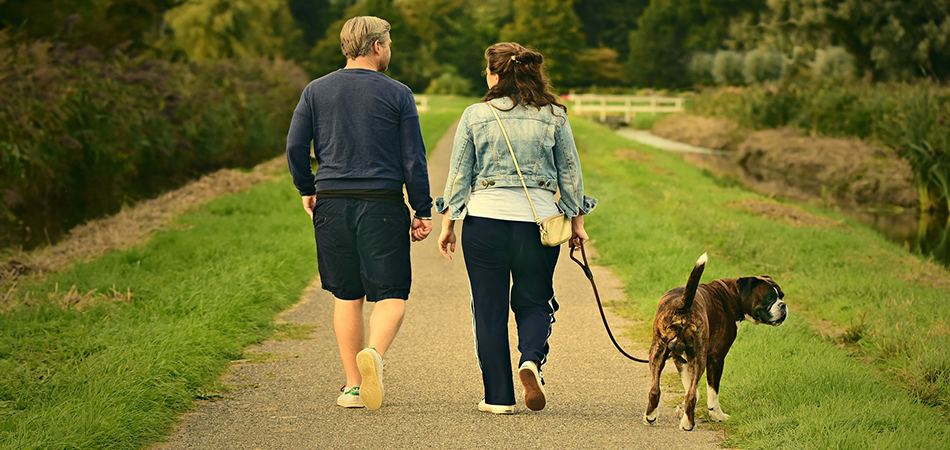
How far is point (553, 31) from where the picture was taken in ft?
248

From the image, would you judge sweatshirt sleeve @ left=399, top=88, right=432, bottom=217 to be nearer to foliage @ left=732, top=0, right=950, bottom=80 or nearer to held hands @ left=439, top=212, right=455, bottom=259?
held hands @ left=439, top=212, right=455, bottom=259

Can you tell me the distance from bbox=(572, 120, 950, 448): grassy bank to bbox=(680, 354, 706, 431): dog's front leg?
0.22 meters

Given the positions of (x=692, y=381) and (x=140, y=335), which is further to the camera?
(x=140, y=335)

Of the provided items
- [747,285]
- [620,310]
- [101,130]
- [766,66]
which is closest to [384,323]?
[747,285]

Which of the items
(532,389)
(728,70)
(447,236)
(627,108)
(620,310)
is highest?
(447,236)

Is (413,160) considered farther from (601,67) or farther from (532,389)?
(601,67)

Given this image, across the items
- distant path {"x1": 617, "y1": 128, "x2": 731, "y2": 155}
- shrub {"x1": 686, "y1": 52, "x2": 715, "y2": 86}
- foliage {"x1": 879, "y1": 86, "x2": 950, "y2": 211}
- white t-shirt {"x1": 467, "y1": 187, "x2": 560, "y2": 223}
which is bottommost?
shrub {"x1": 686, "y1": 52, "x2": 715, "y2": 86}

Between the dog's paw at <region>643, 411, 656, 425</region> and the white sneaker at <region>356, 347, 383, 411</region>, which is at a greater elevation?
the white sneaker at <region>356, 347, 383, 411</region>

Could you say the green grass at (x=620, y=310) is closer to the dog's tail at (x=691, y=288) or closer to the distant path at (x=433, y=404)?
the distant path at (x=433, y=404)

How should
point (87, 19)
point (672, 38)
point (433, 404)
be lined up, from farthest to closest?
point (672, 38) < point (87, 19) < point (433, 404)

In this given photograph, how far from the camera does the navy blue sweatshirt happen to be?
4.53 meters

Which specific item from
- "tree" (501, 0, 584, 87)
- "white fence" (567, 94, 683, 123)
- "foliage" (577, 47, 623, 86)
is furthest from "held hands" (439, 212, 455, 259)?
"foliage" (577, 47, 623, 86)

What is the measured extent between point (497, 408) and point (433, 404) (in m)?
0.42

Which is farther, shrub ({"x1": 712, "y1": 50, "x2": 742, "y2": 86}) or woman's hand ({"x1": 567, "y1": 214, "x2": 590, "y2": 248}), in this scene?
shrub ({"x1": 712, "y1": 50, "x2": 742, "y2": 86})
